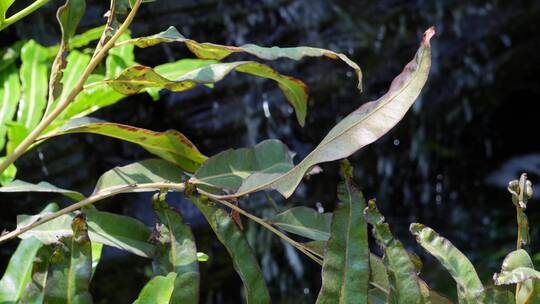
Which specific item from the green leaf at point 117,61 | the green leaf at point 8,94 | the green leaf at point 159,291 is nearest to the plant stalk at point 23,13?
the green leaf at point 159,291

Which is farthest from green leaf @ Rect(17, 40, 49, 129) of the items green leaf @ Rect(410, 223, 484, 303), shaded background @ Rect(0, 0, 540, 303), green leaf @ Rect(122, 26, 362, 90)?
green leaf @ Rect(410, 223, 484, 303)

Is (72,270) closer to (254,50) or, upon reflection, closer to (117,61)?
(254,50)

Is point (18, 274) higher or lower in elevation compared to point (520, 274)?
lower

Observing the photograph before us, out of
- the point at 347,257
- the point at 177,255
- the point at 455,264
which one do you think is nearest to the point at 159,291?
the point at 177,255

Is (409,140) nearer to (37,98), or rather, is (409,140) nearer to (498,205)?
(498,205)

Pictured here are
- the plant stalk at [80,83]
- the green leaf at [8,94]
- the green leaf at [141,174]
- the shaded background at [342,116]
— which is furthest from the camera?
the shaded background at [342,116]

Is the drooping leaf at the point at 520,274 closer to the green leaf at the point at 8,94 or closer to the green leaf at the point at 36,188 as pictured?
the green leaf at the point at 36,188
